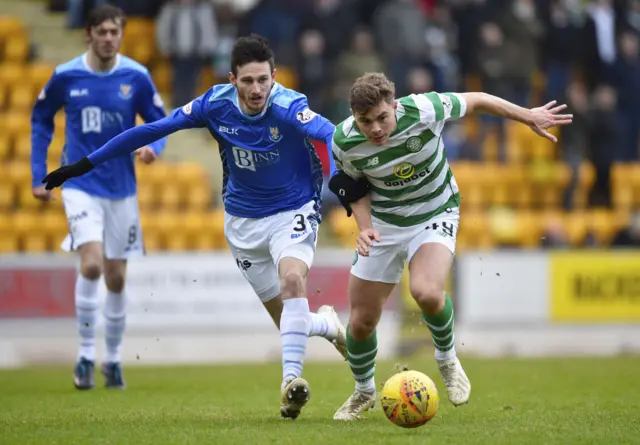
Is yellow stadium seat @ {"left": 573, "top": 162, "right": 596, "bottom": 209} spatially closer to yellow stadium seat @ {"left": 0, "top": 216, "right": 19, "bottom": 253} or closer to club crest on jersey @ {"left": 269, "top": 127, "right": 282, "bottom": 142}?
yellow stadium seat @ {"left": 0, "top": 216, "right": 19, "bottom": 253}

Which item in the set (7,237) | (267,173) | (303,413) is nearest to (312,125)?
(267,173)

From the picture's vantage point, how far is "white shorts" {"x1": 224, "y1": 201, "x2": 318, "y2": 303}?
28.0ft

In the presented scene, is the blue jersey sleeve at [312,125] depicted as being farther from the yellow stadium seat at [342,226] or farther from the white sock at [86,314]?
the yellow stadium seat at [342,226]

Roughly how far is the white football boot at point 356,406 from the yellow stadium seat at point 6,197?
10466 millimetres

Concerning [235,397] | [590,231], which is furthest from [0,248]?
[590,231]

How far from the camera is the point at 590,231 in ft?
61.9

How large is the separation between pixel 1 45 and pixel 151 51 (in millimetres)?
2524

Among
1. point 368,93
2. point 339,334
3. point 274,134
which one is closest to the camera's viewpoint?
point 368,93

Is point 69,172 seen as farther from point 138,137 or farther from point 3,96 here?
point 3,96

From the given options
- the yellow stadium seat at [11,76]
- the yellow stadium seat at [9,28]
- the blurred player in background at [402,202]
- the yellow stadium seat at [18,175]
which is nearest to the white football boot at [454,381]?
the blurred player in background at [402,202]

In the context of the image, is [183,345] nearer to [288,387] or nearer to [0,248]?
[0,248]

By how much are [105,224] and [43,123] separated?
1126mm

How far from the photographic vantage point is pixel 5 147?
60.5 feet

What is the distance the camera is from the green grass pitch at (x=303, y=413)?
23.6 ft
